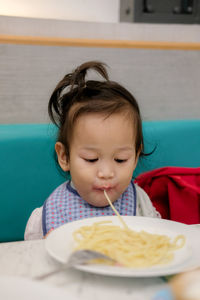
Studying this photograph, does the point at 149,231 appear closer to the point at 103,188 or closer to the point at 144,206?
the point at 103,188

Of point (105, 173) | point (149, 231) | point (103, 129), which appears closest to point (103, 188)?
point (105, 173)

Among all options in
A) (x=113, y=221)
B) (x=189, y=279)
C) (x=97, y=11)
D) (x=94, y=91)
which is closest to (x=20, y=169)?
(x=94, y=91)

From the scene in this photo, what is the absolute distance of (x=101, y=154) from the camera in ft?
3.45

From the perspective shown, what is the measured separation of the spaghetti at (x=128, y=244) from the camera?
646 millimetres

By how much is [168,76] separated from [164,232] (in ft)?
3.81

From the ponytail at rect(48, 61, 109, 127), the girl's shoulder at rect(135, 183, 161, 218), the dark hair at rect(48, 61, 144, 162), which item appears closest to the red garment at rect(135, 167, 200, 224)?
the girl's shoulder at rect(135, 183, 161, 218)

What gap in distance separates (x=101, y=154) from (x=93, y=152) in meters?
0.03

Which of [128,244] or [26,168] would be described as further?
[26,168]

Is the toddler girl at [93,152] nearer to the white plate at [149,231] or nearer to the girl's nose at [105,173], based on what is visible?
the girl's nose at [105,173]

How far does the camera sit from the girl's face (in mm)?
1052

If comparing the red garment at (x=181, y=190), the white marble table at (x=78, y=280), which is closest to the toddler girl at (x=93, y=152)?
the red garment at (x=181, y=190)

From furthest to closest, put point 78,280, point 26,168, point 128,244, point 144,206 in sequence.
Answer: point 26,168, point 144,206, point 128,244, point 78,280

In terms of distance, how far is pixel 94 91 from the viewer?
1.17m

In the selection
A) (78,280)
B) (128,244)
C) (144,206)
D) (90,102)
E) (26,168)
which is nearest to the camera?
(78,280)
